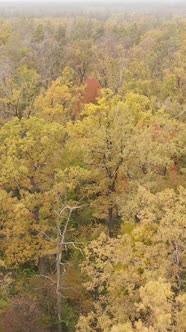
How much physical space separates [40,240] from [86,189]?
487 centimetres

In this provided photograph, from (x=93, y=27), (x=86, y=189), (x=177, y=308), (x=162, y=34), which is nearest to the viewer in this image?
(x=177, y=308)

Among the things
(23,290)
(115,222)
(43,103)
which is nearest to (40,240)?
(23,290)

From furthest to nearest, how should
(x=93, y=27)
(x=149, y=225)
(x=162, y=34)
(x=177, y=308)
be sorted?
(x=93, y=27) < (x=162, y=34) < (x=149, y=225) < (x=177, y=308)

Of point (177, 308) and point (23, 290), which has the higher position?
point (177, 308)

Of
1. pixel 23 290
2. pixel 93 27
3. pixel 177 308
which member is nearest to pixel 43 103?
pixel 23 290

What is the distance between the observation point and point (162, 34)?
2635 inches

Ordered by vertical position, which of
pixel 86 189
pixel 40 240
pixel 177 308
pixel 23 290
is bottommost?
pixel 23 290

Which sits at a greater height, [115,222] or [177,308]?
[177,308]

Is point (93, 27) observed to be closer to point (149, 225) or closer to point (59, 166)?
point (59, 166)

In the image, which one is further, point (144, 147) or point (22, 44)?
point (22, 44)

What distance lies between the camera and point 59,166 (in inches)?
1268

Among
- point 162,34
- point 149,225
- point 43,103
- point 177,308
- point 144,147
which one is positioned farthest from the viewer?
point 162,34

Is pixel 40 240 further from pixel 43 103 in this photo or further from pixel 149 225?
pixel 43 103

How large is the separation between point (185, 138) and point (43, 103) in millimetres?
17501
